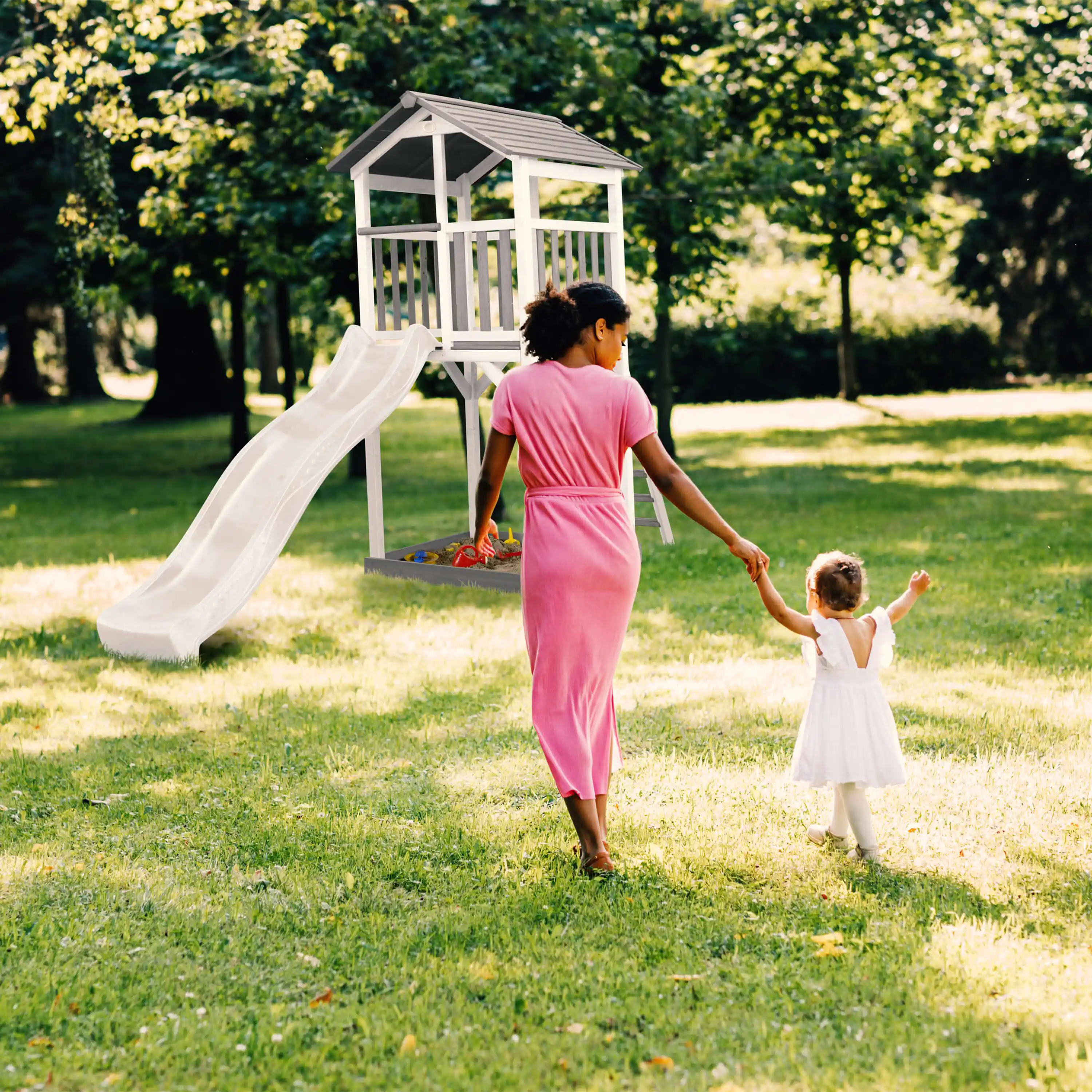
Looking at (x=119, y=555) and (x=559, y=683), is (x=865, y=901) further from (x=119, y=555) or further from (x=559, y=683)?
(x=119, y=555)

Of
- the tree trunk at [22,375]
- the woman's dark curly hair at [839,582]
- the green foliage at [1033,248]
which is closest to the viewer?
the woman's dark curly hair at [839,582]

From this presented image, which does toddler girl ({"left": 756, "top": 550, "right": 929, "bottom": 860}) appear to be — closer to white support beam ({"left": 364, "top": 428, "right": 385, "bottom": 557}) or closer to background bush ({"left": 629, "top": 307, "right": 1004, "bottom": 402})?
white support beam ({"left": 364, "top": 428, "right": 385, "bottom": 557})

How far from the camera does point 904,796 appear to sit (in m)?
5.53

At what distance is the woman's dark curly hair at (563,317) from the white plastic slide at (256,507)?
13.2 feet

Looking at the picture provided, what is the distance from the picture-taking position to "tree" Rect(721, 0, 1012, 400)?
17350mm

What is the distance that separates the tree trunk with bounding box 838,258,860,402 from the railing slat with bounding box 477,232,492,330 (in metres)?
16.7

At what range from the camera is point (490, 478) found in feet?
16.3

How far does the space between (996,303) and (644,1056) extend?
1200 inches

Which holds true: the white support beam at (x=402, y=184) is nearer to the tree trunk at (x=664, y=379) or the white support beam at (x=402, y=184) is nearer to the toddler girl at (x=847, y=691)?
the toddler girl at (x=847, y=691)

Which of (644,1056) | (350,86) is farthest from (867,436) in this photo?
(644,1056)

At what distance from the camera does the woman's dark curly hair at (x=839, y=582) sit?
15.7 feet

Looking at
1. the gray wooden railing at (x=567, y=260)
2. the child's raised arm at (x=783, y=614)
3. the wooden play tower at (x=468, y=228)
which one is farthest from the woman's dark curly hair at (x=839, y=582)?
the gray wooden railing at (x=567, y=260)

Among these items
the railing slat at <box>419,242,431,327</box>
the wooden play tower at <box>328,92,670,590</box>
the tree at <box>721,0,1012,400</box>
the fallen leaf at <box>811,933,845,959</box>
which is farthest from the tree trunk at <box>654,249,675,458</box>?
the fallen leaf at <box>811,933,845,959</box>

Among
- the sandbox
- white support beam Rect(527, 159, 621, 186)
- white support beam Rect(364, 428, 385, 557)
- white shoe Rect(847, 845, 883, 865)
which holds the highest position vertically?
white support beam Rect(527, 159, 621, 186)
